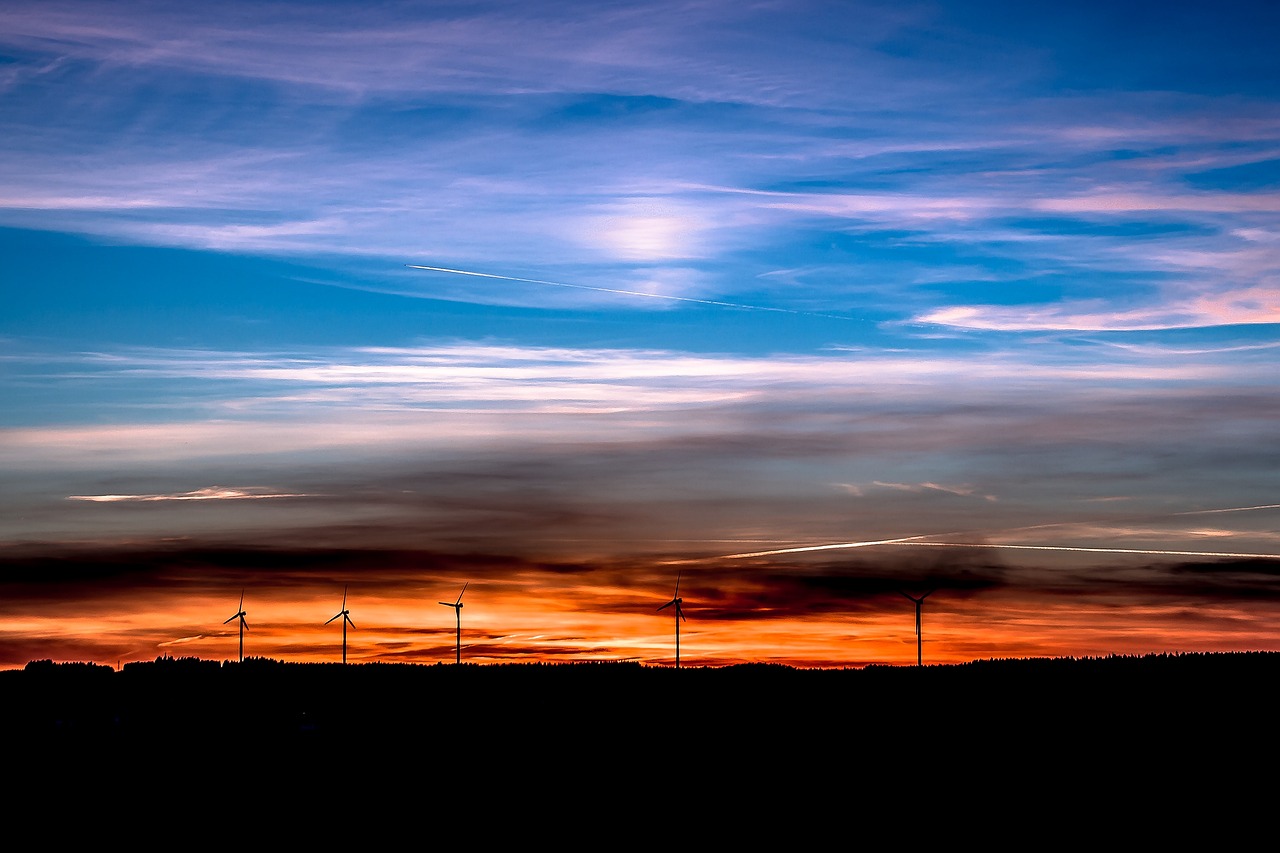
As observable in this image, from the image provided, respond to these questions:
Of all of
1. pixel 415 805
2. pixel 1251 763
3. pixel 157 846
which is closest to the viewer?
pixel 157 846

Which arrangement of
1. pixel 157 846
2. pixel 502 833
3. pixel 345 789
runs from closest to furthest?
pixel 157 846, pixel 502 833, pixel 345 789

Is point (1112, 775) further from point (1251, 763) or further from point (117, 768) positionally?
point (117, 768)

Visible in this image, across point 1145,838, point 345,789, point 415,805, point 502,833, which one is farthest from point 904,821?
point 345,789

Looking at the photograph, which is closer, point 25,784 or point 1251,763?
point 25,784

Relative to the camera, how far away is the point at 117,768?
18425 centimetres

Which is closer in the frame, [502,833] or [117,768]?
[502,833]

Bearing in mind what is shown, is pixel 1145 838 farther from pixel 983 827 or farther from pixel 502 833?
pixel 502 833

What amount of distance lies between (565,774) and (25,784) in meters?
68.6

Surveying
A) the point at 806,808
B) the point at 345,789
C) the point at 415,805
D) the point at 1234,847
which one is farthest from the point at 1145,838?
the point at 345,789

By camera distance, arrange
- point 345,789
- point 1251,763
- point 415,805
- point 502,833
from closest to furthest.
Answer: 1. point 502,833
2. point 415,805
3. point 345,789
4. point 1251,763

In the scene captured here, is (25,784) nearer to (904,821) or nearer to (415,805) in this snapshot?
(415,805)

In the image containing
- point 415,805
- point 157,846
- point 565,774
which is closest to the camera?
point 157,846

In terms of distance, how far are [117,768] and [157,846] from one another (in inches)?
3197

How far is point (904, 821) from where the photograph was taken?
132m
